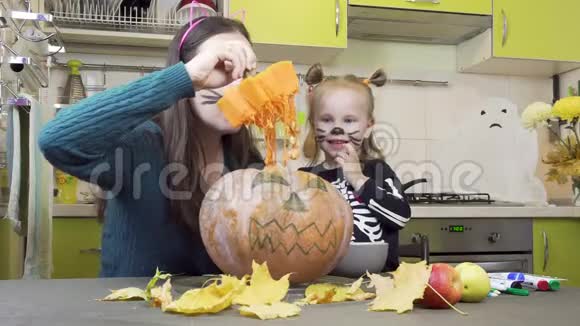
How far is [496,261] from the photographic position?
2.17 m

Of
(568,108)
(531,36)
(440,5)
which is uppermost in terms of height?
(440,5)

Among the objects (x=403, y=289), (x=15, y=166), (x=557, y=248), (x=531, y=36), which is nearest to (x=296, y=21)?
(x=531, y=36)

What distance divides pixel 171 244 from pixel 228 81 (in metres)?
0.29

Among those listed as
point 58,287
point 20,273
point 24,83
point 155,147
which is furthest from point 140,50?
point 58,287

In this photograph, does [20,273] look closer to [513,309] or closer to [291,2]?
[291,2]

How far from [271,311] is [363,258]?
1.05 feet

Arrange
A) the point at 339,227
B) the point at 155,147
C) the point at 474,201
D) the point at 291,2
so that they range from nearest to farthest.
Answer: the point at 339,227 < the point at 155,147 < the point at 291,2 < the point at 474,201

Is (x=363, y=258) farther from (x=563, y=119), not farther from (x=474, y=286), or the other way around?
(x=563, y=119)

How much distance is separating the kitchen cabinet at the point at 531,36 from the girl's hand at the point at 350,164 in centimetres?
118

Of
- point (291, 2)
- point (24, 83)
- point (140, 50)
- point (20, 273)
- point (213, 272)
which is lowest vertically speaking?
point (20, 273)

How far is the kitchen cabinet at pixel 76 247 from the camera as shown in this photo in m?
1.97

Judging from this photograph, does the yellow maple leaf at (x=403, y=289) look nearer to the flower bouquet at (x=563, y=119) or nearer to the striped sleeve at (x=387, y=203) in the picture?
the striped sleeve at (x=387, y=203)

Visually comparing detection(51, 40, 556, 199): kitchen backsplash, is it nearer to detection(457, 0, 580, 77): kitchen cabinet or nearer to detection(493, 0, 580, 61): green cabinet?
detection(457, 0, 580, 77): kitchen cabinet

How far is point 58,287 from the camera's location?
78 centimetres
